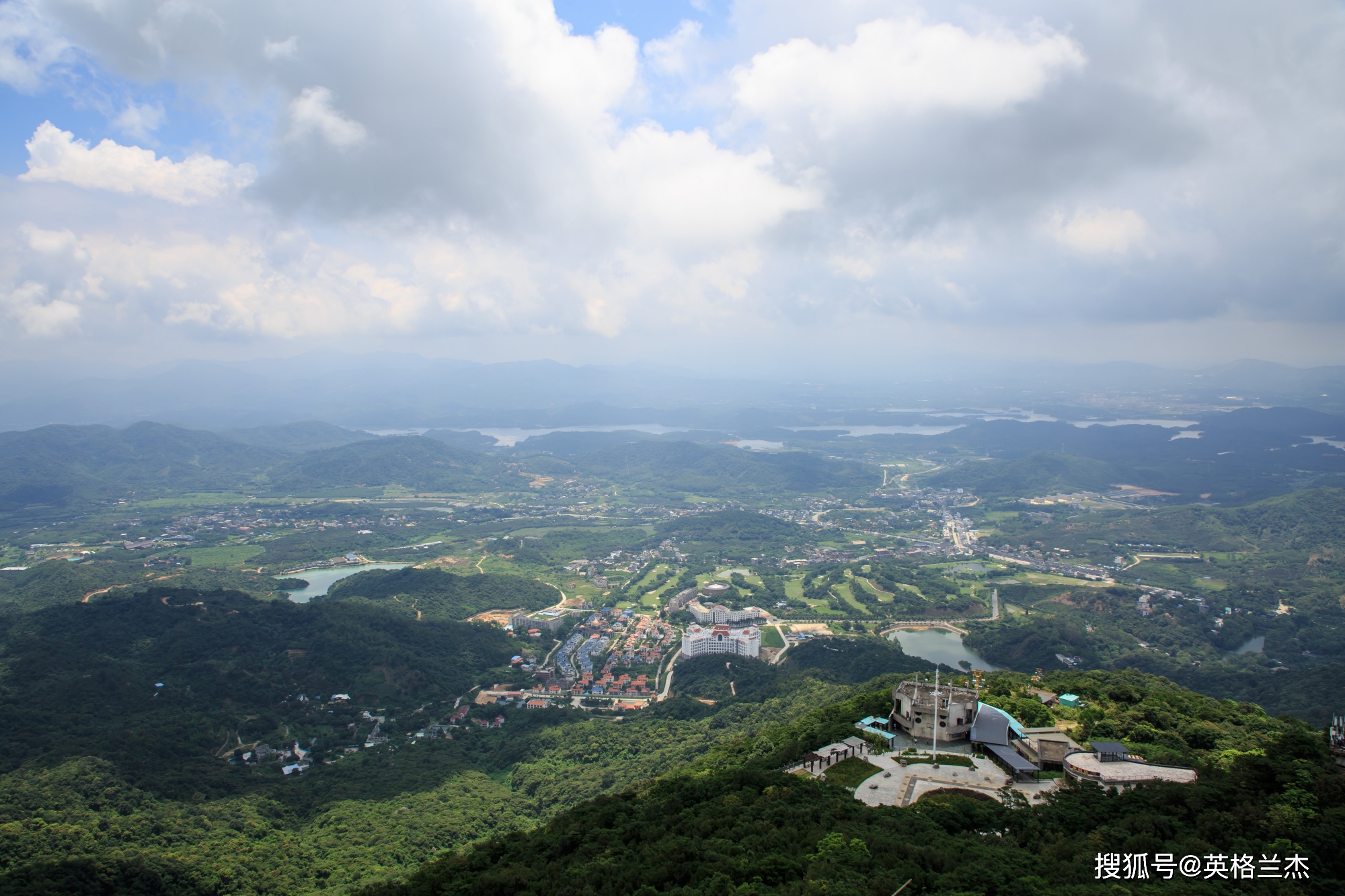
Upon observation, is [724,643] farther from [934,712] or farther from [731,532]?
[731,532]

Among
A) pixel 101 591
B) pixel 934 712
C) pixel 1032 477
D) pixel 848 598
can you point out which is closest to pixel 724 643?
pixel 848 598

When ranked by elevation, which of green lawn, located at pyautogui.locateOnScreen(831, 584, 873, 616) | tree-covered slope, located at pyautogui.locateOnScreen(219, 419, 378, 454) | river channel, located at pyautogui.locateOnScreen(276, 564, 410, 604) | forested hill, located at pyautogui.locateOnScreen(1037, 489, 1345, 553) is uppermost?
tree-covered slope, located at pyautogui.locateOnScreen(219, 419, 378, 454)

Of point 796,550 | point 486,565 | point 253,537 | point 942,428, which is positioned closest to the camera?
point 486,565

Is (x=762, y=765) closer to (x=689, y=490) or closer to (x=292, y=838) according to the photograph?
(x=292, y=838)

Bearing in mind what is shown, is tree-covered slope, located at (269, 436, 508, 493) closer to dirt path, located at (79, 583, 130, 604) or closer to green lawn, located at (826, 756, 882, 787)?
dirt path, located at (79, 583, 130, 604)

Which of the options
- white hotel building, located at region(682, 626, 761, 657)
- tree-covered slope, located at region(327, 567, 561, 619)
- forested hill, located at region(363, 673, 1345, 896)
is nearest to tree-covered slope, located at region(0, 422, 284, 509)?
tree-covered slope, located at region(327, 567, 561, 619)

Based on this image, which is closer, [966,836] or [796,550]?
[966,836]

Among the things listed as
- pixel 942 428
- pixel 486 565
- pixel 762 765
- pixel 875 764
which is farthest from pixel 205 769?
pixel 942 428
